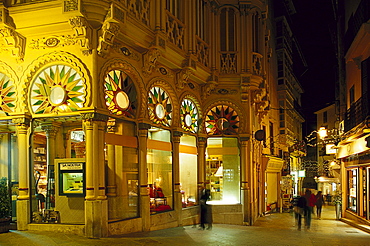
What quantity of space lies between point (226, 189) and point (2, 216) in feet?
35.4

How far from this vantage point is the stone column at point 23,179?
1225cm

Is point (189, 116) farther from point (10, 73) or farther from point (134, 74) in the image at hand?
point (10, 73)

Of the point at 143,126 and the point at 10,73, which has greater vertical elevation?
the point at 10,73

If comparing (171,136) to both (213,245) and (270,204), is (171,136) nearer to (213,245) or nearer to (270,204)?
(213,245)

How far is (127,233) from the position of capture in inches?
504

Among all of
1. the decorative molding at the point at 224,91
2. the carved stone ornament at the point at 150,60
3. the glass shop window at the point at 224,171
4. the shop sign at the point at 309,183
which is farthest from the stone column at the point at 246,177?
the shop sign at the point at 309,183

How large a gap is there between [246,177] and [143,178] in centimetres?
730

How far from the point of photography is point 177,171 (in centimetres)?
1641

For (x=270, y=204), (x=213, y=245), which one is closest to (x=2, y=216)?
(x=213, y=245)

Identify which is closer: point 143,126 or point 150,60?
point 143,126

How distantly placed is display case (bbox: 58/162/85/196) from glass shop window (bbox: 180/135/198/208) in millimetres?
5744

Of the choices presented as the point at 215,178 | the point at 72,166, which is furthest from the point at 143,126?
the point at 215,178

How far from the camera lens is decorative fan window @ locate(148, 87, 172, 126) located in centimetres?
1502

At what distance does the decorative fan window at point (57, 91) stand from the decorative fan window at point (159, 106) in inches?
129
